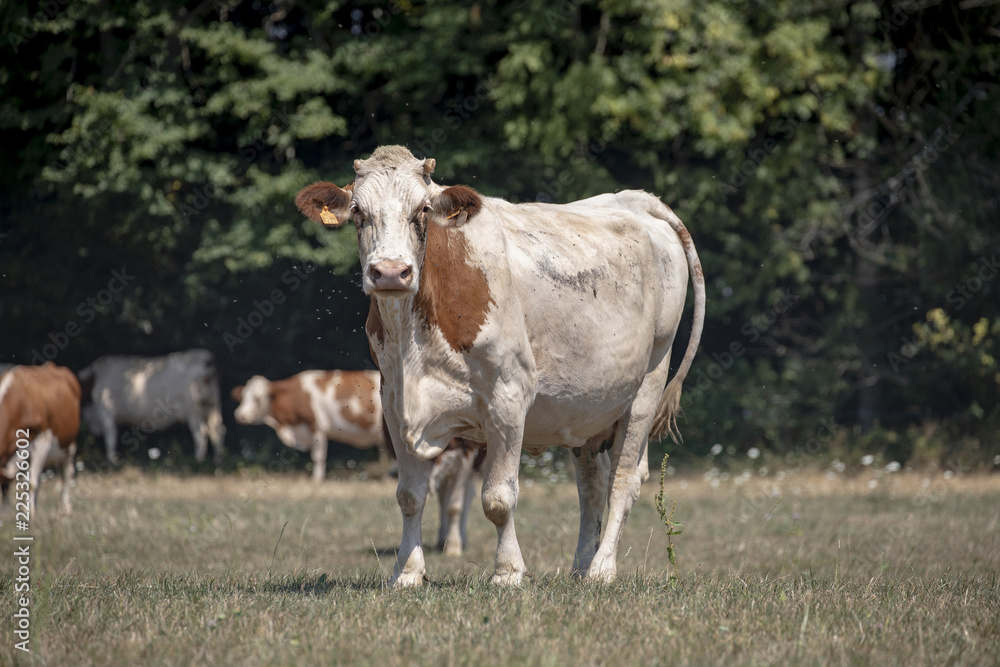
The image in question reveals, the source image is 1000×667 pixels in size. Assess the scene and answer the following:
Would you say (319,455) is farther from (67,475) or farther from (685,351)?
(685,351)

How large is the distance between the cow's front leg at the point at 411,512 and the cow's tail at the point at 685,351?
200cm

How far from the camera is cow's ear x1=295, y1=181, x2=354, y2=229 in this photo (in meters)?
4.86

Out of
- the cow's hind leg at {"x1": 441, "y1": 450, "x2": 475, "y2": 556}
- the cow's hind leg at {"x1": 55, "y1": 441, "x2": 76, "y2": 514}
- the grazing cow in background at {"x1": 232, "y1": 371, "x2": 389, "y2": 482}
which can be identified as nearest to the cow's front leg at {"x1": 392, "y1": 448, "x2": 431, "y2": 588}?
the cow's hind leg at {"x1": 441, "y1": 450, "x2": 475, "y2": 556}

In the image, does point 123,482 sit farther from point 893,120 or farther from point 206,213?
point 893,120

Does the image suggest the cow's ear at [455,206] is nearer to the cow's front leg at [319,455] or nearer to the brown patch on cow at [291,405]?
the cow's front leg at [319,455]

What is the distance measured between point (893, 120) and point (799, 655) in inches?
562

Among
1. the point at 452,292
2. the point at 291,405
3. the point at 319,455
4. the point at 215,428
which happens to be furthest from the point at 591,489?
the point at 215,428

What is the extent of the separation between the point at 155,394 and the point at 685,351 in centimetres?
1339

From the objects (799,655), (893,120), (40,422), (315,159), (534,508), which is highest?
(893,120)

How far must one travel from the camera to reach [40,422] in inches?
380

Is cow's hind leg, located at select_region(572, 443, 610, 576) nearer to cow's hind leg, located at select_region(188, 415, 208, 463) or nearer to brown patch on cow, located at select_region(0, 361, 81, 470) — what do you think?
brown patch on cow, located at select_region(0, 361, 81, 470)

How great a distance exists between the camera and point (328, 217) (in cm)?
486

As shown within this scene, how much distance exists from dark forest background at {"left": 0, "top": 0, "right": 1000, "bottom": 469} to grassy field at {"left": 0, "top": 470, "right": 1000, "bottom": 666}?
6442 millimetres

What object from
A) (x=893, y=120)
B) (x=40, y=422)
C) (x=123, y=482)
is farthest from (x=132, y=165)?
(x=893, y=120)
